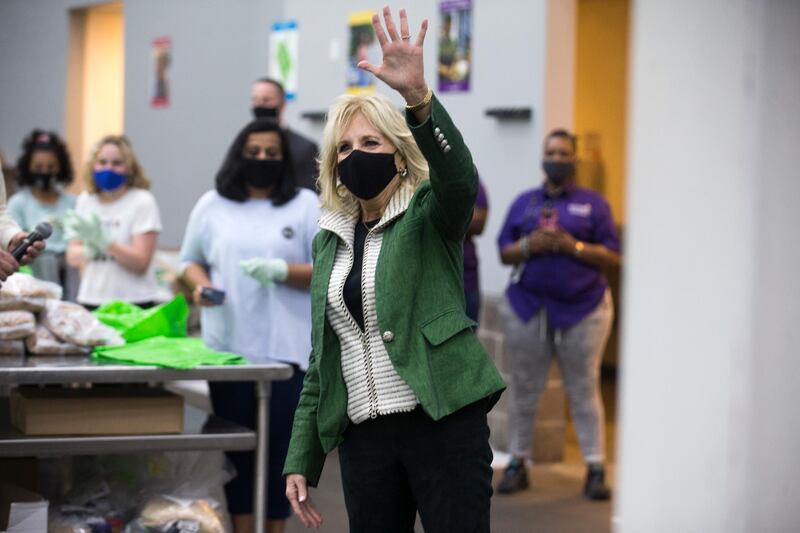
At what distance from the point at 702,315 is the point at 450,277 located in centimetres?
90

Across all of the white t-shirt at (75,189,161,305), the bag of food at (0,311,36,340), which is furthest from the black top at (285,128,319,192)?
the bag of food at (0,311,36,340)

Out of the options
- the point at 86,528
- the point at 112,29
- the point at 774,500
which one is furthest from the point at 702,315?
the point at 112,29

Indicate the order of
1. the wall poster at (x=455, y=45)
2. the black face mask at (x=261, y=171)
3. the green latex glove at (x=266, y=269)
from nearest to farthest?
the green latex glove at (x=266, y=269), the black face mask at (x=261, y=171), the wall poster at (x=455, y=45)

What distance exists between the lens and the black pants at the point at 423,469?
2.86 meters

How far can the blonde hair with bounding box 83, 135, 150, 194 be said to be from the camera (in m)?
6.34

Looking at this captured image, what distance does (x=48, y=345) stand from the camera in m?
4.28

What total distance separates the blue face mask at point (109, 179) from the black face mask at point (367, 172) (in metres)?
3.46

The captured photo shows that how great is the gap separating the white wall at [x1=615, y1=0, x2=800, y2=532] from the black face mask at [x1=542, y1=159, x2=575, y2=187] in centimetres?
431

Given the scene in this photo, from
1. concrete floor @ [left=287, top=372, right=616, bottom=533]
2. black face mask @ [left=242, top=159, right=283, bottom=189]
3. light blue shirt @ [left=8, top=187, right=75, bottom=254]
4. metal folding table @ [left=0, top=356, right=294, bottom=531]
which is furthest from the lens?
light blue shirt @ [left=8, top=187, right=75, bottom=254]

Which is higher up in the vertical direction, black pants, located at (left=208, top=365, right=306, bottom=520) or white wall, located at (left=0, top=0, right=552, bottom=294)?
white wall, located at (left=0, top=0, right=552, bottom=294)

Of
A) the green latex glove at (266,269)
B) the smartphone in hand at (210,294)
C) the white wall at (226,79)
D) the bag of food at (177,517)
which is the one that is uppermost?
the white wall at (226,79)

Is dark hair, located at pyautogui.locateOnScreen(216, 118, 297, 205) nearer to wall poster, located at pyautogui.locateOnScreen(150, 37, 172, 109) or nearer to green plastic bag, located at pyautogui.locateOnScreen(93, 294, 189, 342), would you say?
green plastic bag, located at pyautogui.locateOnScreen(93, 294, 189, 342)

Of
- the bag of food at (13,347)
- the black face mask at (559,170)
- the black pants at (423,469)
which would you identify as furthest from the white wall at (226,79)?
the black pants at (423,469)

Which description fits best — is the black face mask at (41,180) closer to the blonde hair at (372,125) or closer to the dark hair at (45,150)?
the dark hair at (45,150)
